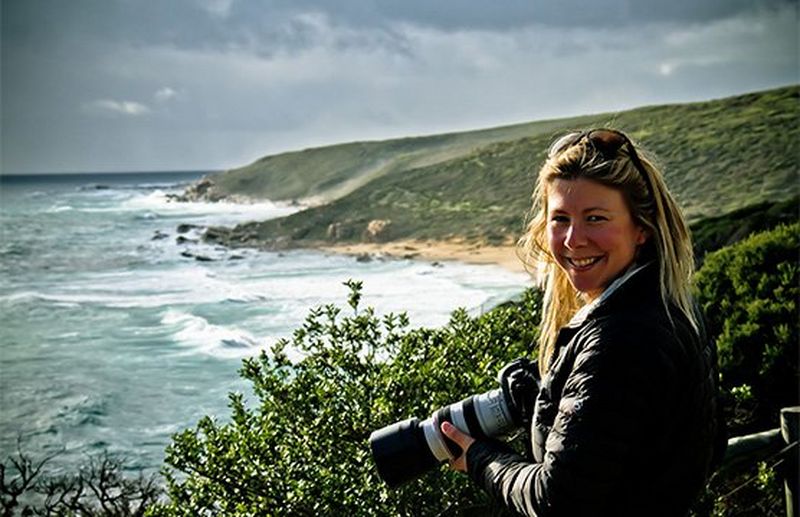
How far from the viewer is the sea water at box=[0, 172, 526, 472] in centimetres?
1054

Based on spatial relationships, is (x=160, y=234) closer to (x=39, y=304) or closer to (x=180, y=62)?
(x=39, y=304)

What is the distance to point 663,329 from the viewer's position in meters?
1.35

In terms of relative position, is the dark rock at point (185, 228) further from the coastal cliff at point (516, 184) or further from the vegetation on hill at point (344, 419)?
the vegetation on hill at point (344, 419)

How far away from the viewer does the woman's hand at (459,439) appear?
1577 millimetres

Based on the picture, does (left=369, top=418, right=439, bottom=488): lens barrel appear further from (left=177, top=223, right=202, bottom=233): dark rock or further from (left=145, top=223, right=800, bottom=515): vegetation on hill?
(left=177, top=223, right=202, bottom=233): dark rock

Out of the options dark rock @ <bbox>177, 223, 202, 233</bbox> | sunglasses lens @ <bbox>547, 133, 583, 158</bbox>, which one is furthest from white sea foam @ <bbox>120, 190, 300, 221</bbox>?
sunglasses lens @ <bbox>547, 133, 583, 158</bbox>

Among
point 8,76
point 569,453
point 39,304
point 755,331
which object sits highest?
point 8,76

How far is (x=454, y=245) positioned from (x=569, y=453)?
2738 centimetres

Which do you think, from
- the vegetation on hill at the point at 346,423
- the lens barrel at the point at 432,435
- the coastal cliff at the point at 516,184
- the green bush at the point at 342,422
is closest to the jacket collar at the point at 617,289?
the lens barrel at the point at 432,435

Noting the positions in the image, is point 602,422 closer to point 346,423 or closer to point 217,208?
point 346,423

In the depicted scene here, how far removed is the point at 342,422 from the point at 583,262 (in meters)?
1.31

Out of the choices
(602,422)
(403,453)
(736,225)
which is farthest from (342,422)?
(736,225)

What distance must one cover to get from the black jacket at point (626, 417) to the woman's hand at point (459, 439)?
140 millimetres

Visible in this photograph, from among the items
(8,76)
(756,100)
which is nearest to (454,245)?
(756,100)
